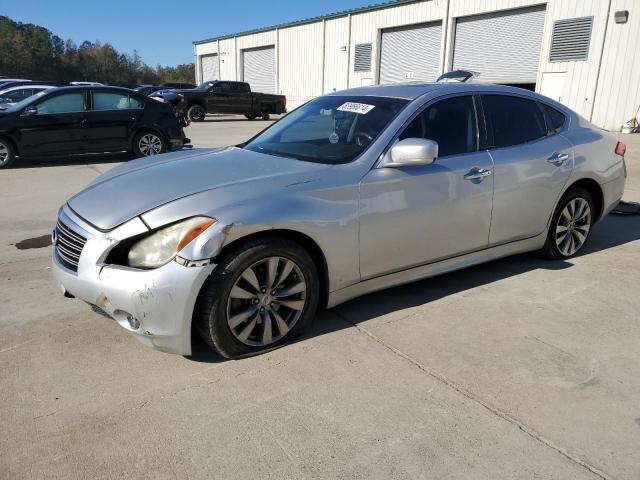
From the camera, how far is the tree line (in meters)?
64.5

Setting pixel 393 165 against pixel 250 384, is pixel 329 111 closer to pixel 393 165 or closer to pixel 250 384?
pixel 393 165

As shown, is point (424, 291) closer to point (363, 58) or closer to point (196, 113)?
A: point (196, 113)

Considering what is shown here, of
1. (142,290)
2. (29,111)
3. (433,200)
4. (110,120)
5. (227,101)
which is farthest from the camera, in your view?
(227,101)

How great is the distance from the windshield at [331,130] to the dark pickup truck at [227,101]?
1960 cm

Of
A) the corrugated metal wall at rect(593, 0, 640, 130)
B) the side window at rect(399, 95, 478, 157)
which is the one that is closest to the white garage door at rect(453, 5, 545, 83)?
the corrugated metal wall at rect(593, 0, 640, 130)

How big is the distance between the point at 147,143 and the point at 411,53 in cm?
1683

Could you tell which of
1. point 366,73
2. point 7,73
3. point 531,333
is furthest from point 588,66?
point 7,73

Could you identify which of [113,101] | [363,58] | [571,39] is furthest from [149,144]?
[363,58]

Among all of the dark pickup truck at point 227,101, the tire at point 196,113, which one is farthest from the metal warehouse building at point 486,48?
the tire at point 196,113

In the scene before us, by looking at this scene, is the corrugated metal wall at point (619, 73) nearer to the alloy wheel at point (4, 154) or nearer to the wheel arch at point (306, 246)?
the alloy wheel at point (4, 154)

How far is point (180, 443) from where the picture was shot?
2.36 m

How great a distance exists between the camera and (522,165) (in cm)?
414

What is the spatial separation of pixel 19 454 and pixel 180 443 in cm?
69

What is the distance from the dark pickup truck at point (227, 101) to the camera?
22875 mm
